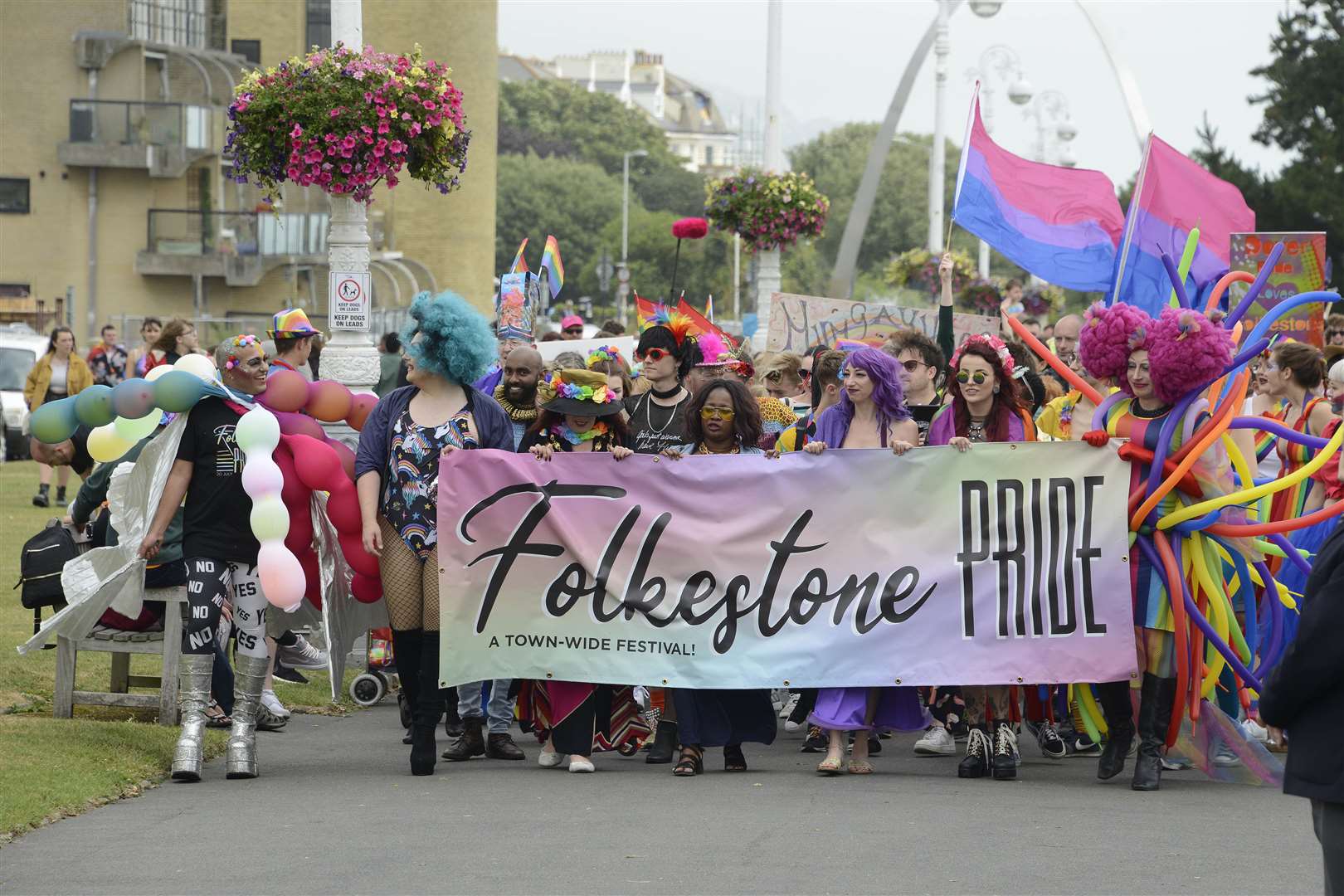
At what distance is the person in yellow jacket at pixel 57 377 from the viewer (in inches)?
808

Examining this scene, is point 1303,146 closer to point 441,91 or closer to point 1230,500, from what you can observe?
point 441,91

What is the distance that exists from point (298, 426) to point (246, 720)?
1.43 meters

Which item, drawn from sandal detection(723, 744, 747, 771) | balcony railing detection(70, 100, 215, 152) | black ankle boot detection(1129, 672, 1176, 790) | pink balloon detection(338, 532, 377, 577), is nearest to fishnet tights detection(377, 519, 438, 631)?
pink balloon detection(338, 532, 377, 577)

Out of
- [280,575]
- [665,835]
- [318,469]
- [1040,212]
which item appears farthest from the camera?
[1040,212]

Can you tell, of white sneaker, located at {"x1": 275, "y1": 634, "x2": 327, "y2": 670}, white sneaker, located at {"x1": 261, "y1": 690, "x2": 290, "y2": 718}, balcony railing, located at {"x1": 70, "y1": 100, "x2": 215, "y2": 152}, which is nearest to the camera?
white sneaker, located at {"x1": 261, "y1": 690, "x2": 290, "y2": 718}

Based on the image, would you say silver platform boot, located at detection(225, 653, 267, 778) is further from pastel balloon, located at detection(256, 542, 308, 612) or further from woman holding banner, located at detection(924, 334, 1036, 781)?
woman holding banner, located at detection(924, 334, 1036, 781)

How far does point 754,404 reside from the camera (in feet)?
29.9

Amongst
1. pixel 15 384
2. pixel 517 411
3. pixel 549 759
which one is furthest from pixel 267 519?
pixel 15 384

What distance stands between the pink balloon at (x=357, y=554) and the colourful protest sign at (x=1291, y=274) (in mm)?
6269

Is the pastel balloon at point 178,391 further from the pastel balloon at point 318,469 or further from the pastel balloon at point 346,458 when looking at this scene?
the pastel balloon at point 346,458

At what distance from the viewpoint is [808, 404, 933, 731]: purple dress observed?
28.5 feet

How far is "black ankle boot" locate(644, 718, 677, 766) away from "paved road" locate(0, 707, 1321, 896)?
0.66 ft

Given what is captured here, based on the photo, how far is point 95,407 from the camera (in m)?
9.09

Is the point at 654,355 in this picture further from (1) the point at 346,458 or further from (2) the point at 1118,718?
(2) the point at 1118,718
